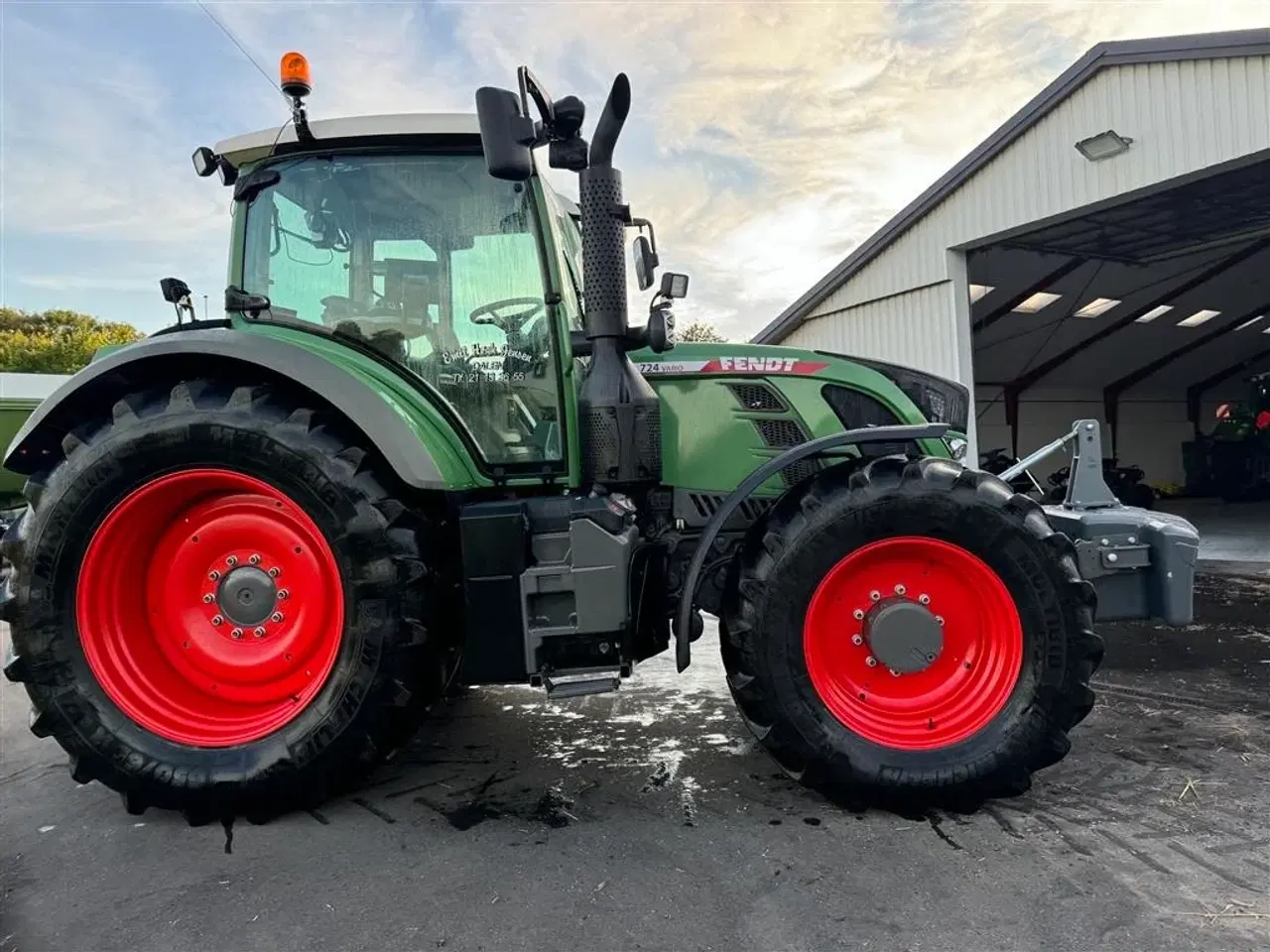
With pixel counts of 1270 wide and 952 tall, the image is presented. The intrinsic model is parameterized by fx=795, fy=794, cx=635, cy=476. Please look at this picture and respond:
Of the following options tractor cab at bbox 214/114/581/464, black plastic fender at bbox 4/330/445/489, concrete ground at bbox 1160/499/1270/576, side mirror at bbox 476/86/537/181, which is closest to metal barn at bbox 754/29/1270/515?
concrete ground at bbox 1160/499/1270/576

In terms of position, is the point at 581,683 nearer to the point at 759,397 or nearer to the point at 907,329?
the point at 759,397

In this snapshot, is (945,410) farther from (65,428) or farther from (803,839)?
(65,428)

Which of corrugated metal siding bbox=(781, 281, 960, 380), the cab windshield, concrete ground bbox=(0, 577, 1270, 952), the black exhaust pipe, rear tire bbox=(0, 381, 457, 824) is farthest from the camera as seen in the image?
corrugated metal siding bbox=(781, 281, 960, 380)

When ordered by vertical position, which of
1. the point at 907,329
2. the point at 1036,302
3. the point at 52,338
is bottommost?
the point at 907,329

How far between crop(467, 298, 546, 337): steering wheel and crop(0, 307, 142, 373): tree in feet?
85.2

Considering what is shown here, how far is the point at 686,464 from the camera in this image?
3230 millimetres

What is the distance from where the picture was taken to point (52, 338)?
101ft

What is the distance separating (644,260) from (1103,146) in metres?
6.36

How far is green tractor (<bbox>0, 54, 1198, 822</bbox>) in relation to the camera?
2.58 metres

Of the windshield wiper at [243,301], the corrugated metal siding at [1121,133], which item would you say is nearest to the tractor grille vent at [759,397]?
the windshield wiper at [243,301]

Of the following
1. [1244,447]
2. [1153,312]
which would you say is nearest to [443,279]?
[1153,312]

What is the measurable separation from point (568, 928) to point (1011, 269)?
460 inches

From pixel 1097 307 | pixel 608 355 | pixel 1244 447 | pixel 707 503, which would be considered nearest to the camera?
pixel 608 355

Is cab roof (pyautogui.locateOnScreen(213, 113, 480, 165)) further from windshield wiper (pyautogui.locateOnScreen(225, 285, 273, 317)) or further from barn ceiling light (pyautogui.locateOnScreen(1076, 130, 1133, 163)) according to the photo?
barn ceiling light (pyautogui.locateOnScreen(1076, 130, 1133, 163))
